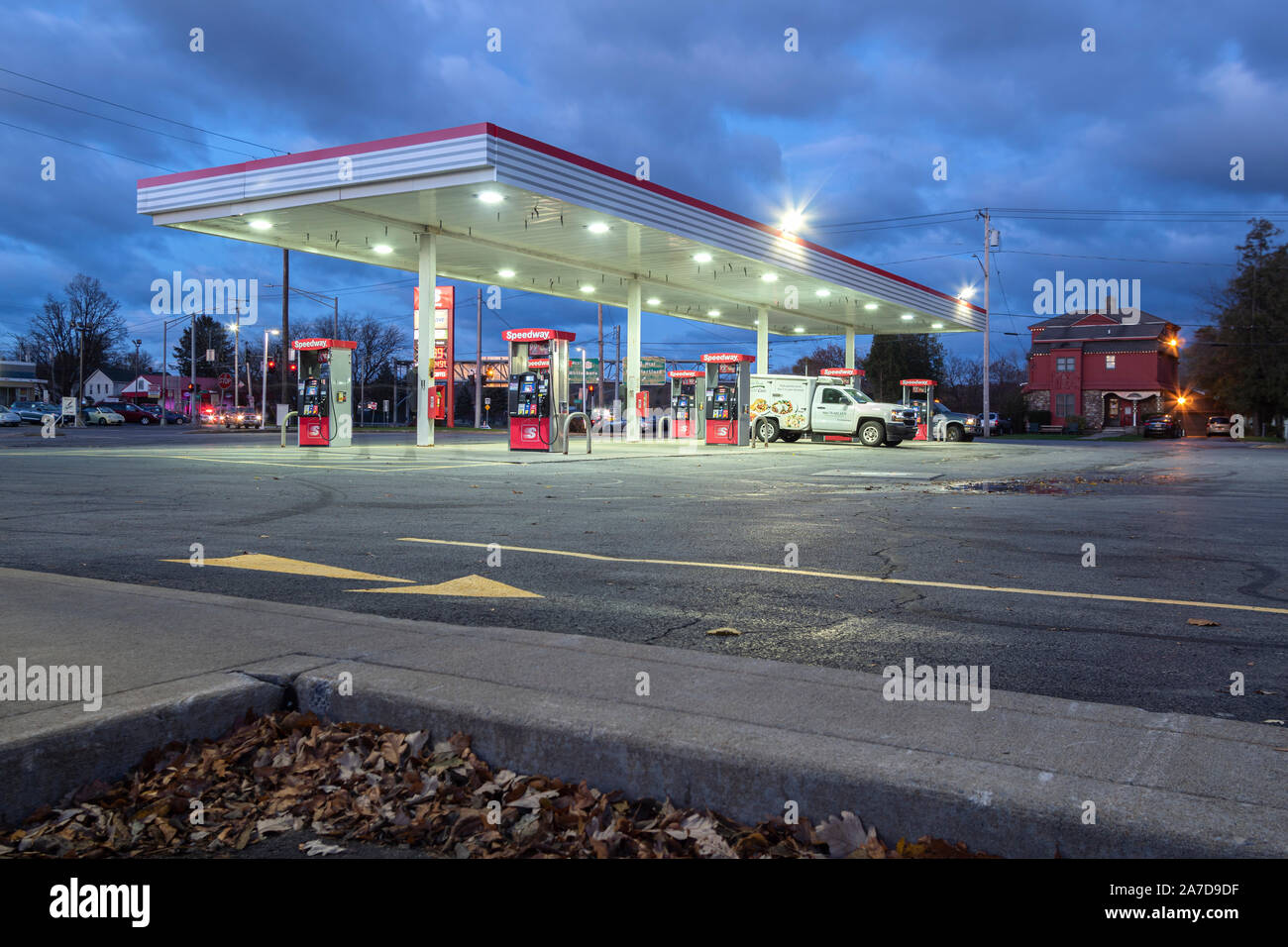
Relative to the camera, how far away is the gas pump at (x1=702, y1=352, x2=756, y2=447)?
3484cm

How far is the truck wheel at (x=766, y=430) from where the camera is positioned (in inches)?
1462

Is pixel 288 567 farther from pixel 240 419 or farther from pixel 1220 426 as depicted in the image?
pixel 1220 426

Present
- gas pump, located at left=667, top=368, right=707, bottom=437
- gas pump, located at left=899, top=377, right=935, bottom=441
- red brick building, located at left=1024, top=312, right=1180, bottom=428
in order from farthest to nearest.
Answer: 1. red brick building, located at left=1024, top=312, right=1180, bottom=428
2. gas pump, located at left=667, top=368, right=707, bottom=437
3. gas pump, located at left=899, top=377, right=935, bottom=441

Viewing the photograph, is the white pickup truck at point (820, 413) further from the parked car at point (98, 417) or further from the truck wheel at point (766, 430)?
the parked car at point (98, 417)

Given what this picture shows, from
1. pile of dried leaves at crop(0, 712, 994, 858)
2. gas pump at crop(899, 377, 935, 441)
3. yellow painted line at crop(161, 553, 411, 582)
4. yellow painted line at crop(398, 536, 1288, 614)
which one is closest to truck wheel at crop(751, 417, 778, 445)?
gas pump at crop(899, 377, 935, 441)

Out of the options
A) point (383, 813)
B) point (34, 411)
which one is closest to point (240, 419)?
point (34, 411)

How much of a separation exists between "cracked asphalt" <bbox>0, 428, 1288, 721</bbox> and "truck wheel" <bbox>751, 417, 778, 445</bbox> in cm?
1995

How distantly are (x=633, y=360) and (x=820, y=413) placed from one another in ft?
24.2

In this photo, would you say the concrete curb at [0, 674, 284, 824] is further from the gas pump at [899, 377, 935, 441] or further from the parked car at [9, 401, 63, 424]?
the parked car at [9, 401, 63, 424]

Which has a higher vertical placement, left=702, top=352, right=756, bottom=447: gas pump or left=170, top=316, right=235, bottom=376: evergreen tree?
Answer: left=170, top=316, right=235, bottom=376: evergreen tree

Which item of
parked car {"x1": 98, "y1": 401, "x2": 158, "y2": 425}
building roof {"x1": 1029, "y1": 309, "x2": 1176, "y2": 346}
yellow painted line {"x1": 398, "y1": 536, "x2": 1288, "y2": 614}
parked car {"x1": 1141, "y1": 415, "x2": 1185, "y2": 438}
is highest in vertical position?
building roof {"x1": 1029, "y1": 309, "x2": 1176, "y2": 346}

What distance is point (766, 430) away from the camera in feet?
122

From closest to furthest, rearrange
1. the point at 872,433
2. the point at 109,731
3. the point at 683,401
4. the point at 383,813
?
the point at 383,813 < the point at 109,731 < the point at 872,433 < the point at 683,401

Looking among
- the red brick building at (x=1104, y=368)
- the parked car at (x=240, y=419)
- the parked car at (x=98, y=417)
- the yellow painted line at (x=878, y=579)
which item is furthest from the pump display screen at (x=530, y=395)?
the red brick building at (x=1104, y=368)
